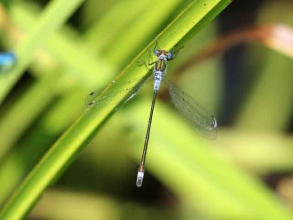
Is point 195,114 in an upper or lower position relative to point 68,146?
upper

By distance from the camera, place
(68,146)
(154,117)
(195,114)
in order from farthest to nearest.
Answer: (195,114) < (154,117) < (68,146)

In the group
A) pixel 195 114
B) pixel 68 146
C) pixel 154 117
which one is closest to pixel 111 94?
pixel 68 146

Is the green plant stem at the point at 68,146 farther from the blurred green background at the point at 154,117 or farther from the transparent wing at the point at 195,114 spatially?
the transparent wing at the point at 195,114

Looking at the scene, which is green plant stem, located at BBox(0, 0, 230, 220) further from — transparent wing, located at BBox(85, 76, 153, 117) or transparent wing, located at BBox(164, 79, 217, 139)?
transparent wing, located at BBox(164, 79, 217, 139)

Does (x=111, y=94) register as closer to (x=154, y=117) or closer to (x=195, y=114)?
(x=154, y=117)

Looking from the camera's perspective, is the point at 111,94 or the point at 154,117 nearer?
the point at 111,94

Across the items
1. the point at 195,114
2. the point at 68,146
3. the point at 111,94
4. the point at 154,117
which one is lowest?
the point at 68,146

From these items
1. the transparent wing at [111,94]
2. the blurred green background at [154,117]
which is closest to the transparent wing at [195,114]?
the blurred green background at [154,117]
